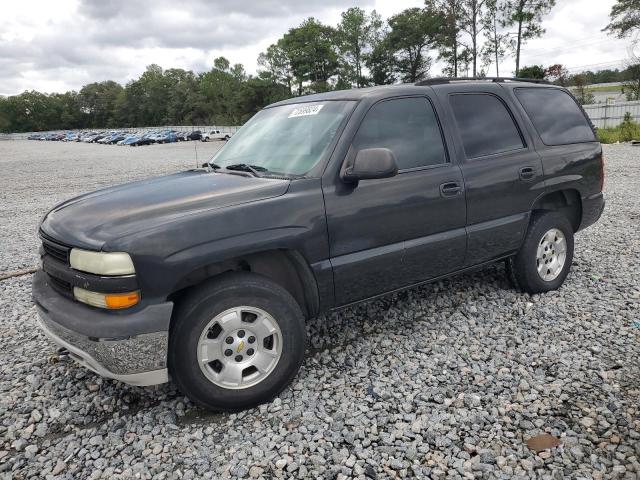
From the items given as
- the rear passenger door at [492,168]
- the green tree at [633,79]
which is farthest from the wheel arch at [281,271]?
the green tree at [633,79]

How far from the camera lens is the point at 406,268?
3344 millimetres

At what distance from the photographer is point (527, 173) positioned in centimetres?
394

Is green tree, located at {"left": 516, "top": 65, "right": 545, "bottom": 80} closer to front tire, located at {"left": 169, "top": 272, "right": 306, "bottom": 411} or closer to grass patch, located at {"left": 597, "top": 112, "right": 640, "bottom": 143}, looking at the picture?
grass patch, located at {"left": 597, "top": 112, "right": 640, "bottom": 143}

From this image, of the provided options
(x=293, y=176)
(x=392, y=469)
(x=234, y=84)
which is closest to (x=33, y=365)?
(x=293, y=176)

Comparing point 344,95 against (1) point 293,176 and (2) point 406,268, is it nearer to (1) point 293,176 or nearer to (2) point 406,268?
(1) point 293,176

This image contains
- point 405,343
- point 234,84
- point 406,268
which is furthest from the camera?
point 234,84

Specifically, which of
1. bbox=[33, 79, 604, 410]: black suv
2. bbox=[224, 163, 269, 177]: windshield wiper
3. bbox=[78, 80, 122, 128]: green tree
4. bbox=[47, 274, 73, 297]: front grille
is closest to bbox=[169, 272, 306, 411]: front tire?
bbox=[33, 79, 604, 410]: black suv

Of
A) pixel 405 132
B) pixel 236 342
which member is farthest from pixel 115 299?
pixel 405 132

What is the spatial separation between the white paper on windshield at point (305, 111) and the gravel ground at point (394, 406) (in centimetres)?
174

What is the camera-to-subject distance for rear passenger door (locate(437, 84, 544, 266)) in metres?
3.65

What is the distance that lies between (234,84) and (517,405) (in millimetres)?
93668

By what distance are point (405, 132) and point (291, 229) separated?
124 centimetres

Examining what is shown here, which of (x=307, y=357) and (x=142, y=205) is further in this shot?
(x=307, y=357)

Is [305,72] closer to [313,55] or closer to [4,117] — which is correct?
[313,55]
